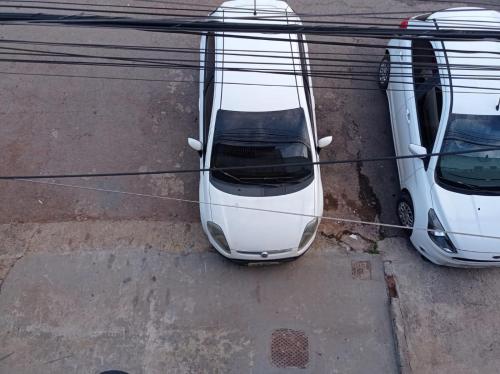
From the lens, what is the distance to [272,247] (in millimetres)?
5191

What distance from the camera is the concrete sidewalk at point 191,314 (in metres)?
5.25

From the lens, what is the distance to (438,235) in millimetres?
5270

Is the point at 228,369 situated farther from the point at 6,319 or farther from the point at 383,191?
the point at 383,191

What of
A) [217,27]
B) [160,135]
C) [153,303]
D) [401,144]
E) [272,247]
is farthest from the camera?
[160,135]

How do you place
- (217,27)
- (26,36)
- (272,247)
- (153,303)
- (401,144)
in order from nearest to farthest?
1. (217,27)
2. (272,247)
3. (153,303)
4. (401,144)
5. (26,36)

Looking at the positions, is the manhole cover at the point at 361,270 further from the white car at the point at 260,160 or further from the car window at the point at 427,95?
the car window at the point at 427,95

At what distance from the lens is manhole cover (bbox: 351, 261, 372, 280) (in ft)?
19.0

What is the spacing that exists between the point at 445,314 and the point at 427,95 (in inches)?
116

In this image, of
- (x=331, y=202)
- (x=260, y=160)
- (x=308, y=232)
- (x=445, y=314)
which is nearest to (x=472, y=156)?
(x=331, y=202)

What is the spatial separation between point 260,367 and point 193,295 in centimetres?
126

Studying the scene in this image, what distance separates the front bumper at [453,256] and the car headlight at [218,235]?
2.55 m

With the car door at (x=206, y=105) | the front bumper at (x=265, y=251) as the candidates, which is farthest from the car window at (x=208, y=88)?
the front bumper at (x=265, y=251)

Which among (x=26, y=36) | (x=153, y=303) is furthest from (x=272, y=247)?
(x=26, y=36)

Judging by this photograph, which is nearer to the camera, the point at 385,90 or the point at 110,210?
the point at 110,210
